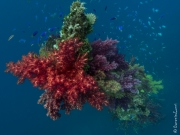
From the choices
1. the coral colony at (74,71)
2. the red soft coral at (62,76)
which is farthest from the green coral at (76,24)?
the red soft coral at (62,76)

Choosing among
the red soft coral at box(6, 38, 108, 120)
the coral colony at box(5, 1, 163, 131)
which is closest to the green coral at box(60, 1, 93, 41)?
the coral colony at box(5, 1, 163, 131)

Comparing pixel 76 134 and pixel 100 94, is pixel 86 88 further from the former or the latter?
pixel 76 134

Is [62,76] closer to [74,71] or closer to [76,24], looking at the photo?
[74,71]

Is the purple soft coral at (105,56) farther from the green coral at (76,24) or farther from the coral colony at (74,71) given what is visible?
the green coral at (76,24)

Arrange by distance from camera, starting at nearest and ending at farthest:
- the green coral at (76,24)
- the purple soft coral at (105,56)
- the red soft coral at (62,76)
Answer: the red soft coral at (62,76) < the green coral at (76,24) < the purple soft coral at (105,56)

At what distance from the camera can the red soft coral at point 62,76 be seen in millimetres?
4711

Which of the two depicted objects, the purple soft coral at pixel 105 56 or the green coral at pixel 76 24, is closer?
the green coral at pixel 76 24

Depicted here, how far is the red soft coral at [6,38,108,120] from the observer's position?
15.5 feet

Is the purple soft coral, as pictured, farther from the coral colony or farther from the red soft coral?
the red soft coral

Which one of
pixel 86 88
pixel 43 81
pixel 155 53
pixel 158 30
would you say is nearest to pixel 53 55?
pixel 43 81

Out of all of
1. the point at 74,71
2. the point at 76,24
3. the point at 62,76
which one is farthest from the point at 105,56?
the point at 62,76

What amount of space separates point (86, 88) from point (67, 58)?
0.82 m

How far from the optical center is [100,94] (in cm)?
505

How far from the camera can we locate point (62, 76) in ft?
15.6
